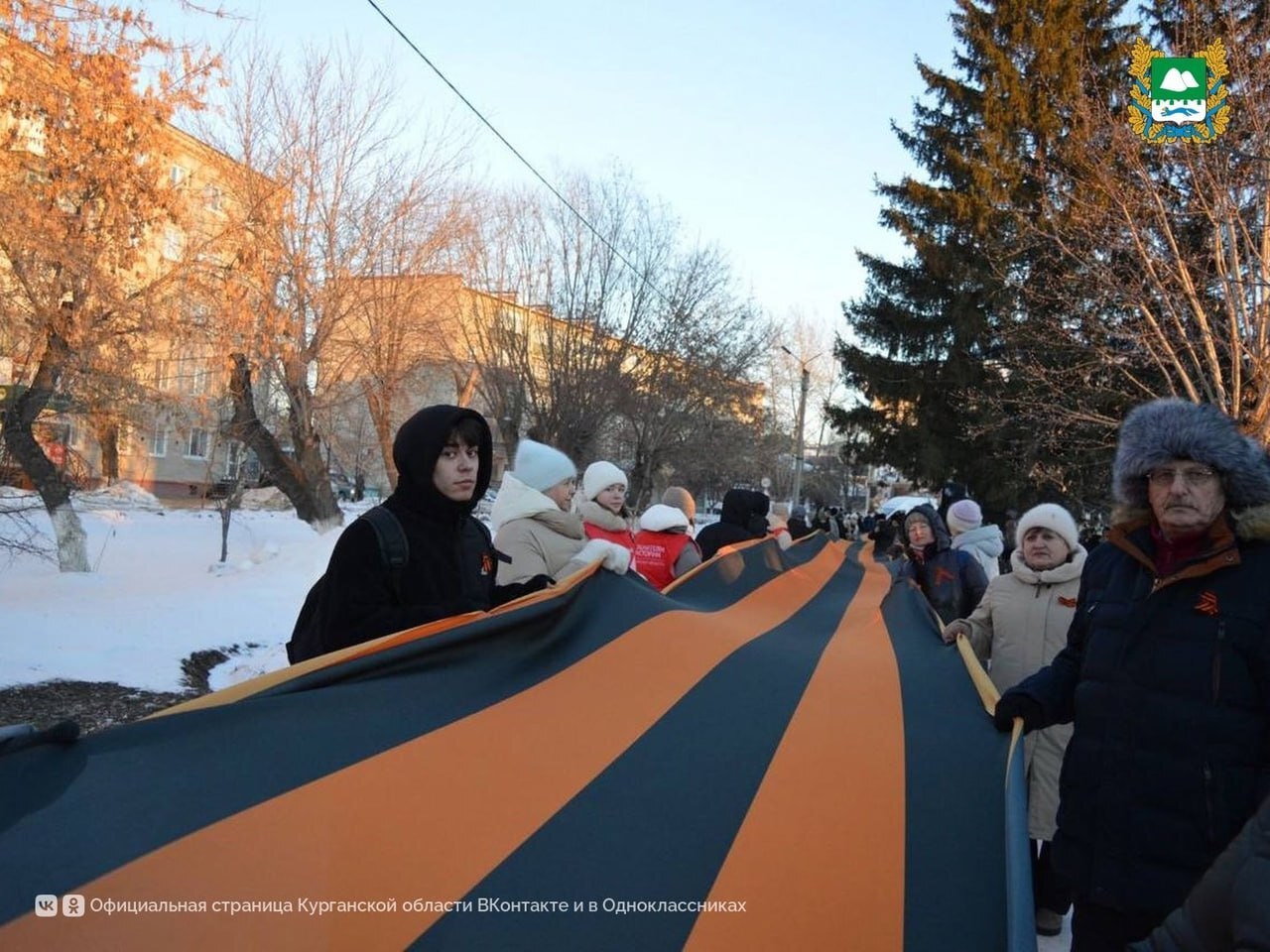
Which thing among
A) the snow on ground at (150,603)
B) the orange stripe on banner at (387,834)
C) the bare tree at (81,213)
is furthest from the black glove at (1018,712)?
the bare tree at (81,213)

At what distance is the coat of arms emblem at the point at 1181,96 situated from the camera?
42.8ft

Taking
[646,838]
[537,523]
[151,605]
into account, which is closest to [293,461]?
[151,605]

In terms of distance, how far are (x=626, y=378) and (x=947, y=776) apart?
27411 mm

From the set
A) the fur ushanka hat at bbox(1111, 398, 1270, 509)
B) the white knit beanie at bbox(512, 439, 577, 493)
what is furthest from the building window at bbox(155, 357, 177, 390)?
the fur ushanka hat at bbox(1111, 398, 1270, 509)

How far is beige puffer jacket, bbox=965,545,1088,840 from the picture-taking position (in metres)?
4.14

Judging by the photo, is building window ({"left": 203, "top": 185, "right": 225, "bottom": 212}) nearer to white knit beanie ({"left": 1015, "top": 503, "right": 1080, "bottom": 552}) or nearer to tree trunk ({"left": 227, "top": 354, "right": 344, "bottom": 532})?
tree trunk ({"left": 227, "top": 354, "right": 344, "bottom": 532})

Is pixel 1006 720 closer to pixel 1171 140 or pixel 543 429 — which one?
pixel 1171 140

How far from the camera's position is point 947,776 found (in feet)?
8.50

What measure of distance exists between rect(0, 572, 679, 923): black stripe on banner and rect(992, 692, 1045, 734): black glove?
1.24 meters

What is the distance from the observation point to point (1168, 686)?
243 cm

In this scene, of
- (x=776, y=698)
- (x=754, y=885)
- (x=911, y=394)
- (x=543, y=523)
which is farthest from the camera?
(x=911, y=394)

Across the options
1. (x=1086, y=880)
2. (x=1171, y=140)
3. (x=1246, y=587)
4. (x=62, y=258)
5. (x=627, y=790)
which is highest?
(x=1171, y=140)

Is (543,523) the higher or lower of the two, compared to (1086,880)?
higher

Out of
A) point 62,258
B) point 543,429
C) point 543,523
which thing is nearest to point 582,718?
point 543,523
